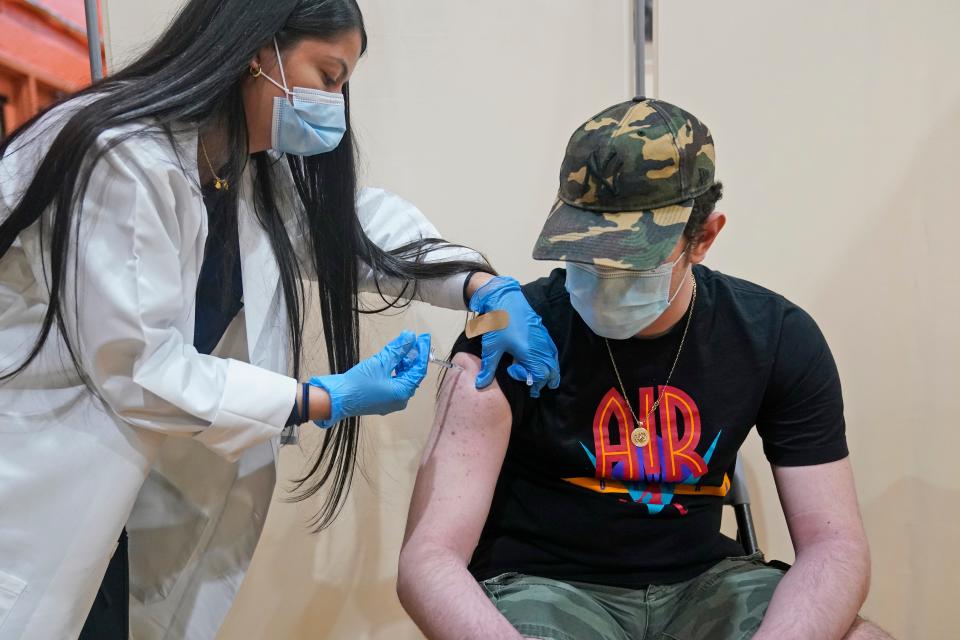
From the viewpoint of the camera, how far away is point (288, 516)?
188cm

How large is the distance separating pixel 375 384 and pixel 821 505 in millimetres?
706

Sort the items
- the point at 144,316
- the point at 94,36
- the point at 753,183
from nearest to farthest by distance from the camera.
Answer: the point at 144,316 → the point at 94,36 → the point at 753,183

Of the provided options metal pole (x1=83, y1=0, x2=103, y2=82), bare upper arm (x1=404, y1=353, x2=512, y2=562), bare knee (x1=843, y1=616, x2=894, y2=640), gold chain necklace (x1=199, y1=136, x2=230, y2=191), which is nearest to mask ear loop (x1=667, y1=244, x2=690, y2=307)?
bare upper arm (x1=404, y1=353, x2=512, y2=562)

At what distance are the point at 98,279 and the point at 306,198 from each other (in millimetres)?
482

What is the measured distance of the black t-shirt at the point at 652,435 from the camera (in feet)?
4.36

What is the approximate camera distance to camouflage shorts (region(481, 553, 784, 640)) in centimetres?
120

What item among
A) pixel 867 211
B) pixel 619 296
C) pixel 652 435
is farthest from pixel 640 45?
pixel 652 435

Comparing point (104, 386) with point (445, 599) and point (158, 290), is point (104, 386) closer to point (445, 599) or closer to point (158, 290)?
point (158, 290)

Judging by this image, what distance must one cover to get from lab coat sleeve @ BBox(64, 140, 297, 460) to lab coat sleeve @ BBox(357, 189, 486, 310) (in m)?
0.43

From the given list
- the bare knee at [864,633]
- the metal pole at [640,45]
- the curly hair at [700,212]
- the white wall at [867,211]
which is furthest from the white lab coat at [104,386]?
the white wall at [867,211]

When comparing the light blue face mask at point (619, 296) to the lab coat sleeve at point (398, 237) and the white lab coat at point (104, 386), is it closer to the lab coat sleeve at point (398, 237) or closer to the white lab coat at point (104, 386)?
the lab coat sleeve at point (398, 237)

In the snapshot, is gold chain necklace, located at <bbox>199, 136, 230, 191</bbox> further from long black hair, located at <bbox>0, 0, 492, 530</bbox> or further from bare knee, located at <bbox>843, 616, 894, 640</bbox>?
bare knee, located at <bbox>843, 616, 894, 640</bbox>

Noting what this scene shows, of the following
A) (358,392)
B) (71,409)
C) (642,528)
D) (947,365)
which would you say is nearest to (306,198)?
(358,392)

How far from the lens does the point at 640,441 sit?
1329 mm
